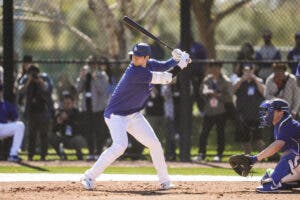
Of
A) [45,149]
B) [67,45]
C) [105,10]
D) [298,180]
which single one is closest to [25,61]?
[45,149]

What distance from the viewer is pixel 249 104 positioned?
1528cm

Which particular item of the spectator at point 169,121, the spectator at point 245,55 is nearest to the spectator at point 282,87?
the spectator at point 245,55

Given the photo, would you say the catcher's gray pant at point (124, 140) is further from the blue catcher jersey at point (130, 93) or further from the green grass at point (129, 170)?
the green grass at point (129, 170)

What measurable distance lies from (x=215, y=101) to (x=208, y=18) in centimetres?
454

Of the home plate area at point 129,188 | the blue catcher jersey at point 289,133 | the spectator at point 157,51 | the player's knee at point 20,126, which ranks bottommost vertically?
the home plate area at point 129,188

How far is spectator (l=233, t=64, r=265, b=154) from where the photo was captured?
49.5 feet

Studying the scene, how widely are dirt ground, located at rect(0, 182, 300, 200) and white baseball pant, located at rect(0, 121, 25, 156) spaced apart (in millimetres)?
3138

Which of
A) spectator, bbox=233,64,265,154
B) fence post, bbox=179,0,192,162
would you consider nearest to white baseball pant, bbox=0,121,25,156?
fence post, bbox=179,0,192,162

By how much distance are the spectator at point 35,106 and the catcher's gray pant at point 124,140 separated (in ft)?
15.7

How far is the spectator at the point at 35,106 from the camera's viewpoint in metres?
15.3

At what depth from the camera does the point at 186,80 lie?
15.2 meters

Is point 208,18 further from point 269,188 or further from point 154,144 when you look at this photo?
point 269,188

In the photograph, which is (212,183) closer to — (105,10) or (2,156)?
(2,156)

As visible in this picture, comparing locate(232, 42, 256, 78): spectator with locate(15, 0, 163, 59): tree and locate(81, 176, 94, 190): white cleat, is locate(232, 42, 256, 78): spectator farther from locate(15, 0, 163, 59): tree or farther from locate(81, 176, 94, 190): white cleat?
locate(81, 176, 94, 190): white cleat
